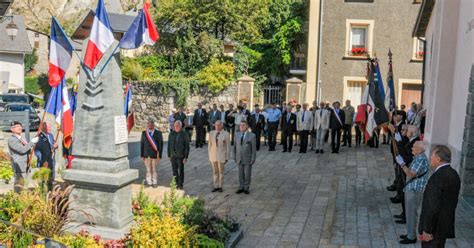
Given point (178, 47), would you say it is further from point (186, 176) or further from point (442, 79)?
point (442, 79)

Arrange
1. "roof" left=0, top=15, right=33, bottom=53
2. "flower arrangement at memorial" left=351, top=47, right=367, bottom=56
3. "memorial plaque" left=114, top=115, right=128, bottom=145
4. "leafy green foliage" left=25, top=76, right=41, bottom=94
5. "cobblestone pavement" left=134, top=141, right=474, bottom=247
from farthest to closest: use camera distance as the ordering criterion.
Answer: "leafy green foliage" left=25, top=76, right=41, bottom=94 < "roof" left=0, top=15, right=33, bottom=53 < "flower arrangement at memorial" left=351, top=47, right=367, bottom=56 < "cobblestone pavement" left=134, top=141, right=474, bottom=247 < "memorial plaque" left=114, top=115, right=128, bottom=145

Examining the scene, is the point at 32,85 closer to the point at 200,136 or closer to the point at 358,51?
the point at 200,136

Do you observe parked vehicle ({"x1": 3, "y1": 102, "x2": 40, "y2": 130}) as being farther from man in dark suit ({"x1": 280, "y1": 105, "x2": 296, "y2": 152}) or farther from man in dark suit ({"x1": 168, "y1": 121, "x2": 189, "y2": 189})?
man in dark suit ({"x1": 168, "y1": 121, "x2": 189, "y2": 189})

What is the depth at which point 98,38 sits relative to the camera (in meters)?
6.82

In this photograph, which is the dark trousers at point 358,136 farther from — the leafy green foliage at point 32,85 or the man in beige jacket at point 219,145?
the leafy green foliage at point 32,85

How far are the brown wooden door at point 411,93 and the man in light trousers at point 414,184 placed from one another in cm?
1813

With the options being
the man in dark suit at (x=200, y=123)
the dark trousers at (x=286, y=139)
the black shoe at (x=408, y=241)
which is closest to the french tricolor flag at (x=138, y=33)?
the black shoe at (x=408, y=241)

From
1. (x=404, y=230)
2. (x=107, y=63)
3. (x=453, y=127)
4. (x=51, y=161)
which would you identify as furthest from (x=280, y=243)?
(x=453, y=127)

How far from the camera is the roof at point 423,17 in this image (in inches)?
670

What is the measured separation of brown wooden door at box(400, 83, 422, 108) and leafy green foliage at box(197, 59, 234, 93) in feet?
30.9

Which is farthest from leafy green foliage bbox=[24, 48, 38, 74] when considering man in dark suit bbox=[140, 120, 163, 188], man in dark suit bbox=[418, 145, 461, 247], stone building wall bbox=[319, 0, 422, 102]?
man in dark suit bbox=[418, 145, 461, 247]

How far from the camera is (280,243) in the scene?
7793 millimetres

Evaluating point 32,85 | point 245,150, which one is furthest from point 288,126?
point 32,85

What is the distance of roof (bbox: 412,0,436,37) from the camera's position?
1702 centimetres
